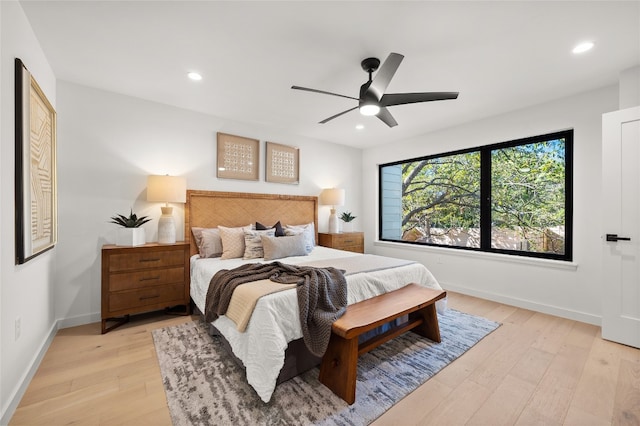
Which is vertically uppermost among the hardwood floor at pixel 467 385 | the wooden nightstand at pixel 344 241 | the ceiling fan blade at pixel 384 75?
the ceiling fan blade at pixel 384 75

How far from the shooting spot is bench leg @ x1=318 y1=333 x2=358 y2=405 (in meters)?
1.74

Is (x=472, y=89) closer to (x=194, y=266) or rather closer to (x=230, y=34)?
(x=230, y=34)

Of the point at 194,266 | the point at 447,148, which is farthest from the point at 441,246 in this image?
the point at 194,266

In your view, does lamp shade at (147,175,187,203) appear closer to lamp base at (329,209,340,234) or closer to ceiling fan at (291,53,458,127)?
ceiling fan at (291,53,458,127)

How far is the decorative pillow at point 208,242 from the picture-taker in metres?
3.24

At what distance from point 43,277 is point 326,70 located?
3.06m

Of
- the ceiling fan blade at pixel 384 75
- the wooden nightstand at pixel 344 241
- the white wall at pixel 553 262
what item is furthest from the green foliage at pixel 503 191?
the ceiling fan blade at pixel 384 75

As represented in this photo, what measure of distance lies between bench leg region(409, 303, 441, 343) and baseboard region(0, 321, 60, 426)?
2910 millimetres

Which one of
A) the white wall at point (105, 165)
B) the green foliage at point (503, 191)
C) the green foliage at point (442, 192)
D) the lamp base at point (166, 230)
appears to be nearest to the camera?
the white wall at point (105, 165)

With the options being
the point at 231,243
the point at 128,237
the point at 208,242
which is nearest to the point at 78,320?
the point at 128,237

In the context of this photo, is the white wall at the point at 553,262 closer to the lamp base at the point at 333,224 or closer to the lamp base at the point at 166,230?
the lamp base at the point at 333,224

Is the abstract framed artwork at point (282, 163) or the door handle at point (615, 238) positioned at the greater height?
the abstract framed artwork at point (282, 163)

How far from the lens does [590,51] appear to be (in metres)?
2.22

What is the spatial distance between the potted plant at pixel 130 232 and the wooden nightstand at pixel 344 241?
261 cm
